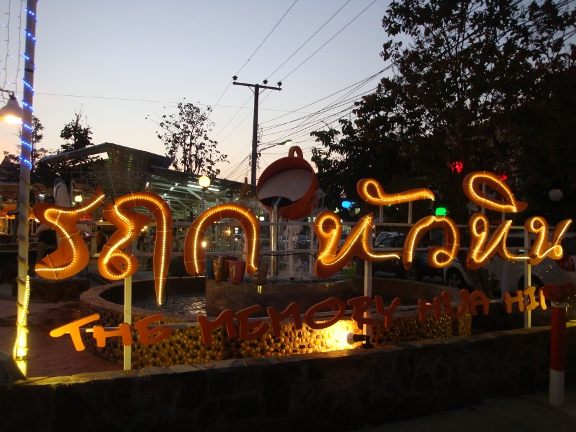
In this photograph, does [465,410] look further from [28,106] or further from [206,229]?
[28,106]

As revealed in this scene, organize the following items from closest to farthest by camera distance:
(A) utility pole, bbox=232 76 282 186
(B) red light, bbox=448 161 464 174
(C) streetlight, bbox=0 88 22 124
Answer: (C) streetlight, bbox=0 88 22 124, (B) red light, bbox=448 161 464 174, (A) utility pole, bbox=232 76 282 186

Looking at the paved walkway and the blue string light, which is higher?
the blue string light

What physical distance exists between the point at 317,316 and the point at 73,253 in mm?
2678

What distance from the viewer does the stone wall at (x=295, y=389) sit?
12.8 feet

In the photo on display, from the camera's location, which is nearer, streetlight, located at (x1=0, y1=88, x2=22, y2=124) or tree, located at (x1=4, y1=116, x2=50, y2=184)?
streetlight, located at (x1=0, y1=88, x2=22, y2=124)

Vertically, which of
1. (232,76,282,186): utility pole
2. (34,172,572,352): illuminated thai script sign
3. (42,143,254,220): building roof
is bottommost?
(34,172,572,352): illuminated thai script sign

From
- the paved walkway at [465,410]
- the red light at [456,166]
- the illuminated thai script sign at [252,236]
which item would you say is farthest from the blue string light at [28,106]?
the red light at [456,166]

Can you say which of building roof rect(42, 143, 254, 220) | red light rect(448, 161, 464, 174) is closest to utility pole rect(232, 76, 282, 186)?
building roof rect(42, 143, 254, 220)

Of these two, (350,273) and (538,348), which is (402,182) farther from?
(538,348)

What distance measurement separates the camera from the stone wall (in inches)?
153

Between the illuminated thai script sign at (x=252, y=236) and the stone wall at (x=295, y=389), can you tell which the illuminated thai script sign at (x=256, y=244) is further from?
the stone wall at (x=295, y=389)

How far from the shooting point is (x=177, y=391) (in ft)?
13.8

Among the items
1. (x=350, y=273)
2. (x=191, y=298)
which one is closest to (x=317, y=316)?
(x=350, y=273)

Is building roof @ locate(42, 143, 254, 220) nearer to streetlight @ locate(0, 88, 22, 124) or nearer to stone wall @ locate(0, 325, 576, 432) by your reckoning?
streetlight @ locate(0, 88, 22, 124)
